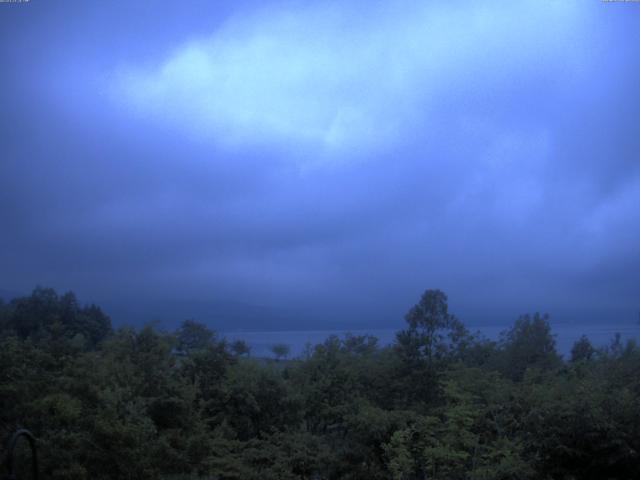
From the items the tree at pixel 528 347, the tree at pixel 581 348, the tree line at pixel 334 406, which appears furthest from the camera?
the tree at pixel 581 348

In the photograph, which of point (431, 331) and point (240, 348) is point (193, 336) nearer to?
point (240, 348)

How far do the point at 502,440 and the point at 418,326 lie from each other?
6.99m

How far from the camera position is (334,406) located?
2188cm

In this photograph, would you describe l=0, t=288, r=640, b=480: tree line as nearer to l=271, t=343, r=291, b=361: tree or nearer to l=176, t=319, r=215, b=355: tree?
l=176, t=319, r=215, b=355: tree

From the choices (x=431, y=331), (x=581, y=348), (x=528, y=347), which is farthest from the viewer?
(x=581, y=348)

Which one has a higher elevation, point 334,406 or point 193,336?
point 193,336

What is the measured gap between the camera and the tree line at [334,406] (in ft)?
45.8

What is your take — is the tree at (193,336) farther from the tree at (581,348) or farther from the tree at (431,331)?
the tree at (581,348)

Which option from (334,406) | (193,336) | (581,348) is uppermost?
(193,336)

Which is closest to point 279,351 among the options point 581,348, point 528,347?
point 528,347

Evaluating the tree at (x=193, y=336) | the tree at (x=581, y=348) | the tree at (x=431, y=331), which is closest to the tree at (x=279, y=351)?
the tree at (x=193, y=336)

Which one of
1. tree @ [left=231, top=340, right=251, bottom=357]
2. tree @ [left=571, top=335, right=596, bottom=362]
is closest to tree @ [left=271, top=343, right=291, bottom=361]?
tree @ [left=231, top=340, right=251, bottom=357]

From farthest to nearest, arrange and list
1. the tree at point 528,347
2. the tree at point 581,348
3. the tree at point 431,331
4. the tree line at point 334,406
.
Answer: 1. the tree at point 581,348
2. the tree at point 528,347
3. the tree at point 431,331
4. the tree line at point 334,406

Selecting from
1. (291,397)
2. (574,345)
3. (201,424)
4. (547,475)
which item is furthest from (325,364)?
(574,345)
